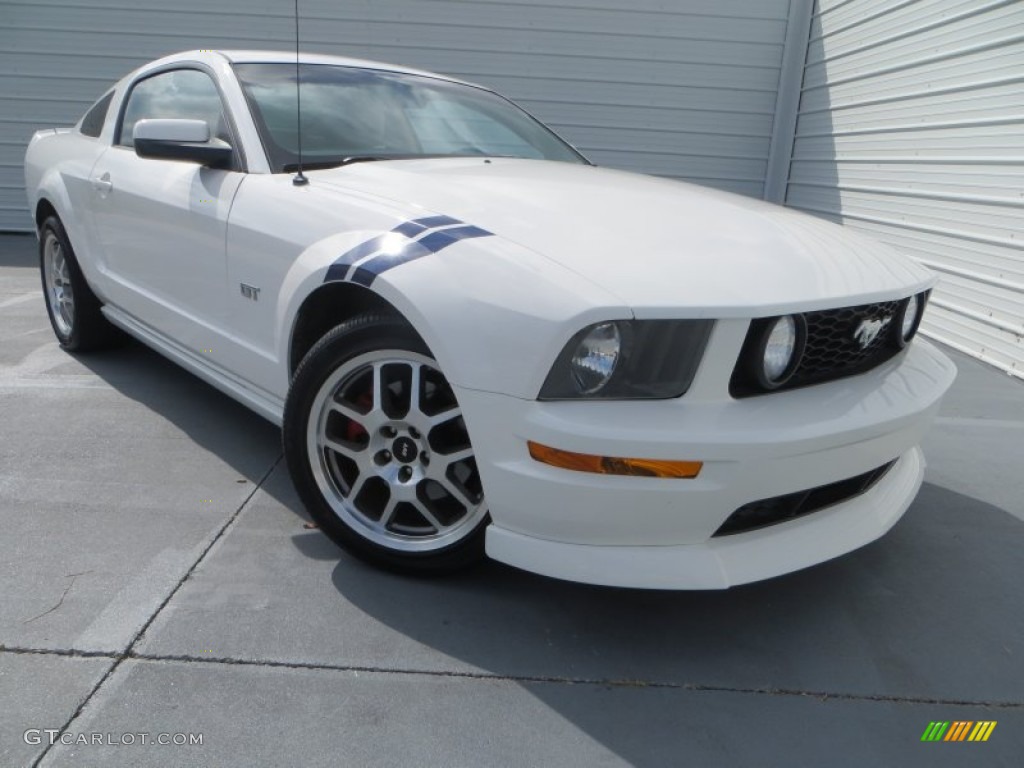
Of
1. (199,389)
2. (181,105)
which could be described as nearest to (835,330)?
(181,105)

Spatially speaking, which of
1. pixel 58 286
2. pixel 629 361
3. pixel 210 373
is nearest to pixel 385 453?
pixel 629 361

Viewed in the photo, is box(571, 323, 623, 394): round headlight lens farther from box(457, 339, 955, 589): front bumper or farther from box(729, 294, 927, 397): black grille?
box(729, 294, 927, 397): black grille

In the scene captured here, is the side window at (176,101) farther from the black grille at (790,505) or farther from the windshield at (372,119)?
the black grille at (790,505)

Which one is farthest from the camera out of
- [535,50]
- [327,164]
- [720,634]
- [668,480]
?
[535,50]

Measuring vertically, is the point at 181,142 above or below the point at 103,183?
above

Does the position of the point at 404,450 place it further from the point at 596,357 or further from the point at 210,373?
the point at 210,373

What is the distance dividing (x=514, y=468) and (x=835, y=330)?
880mm

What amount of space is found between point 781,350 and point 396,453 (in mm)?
1054

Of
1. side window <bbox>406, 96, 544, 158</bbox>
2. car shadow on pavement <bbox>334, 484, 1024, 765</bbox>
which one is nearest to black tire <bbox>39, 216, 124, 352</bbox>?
side window <bbox>406, 96, 544, 158</bbox>

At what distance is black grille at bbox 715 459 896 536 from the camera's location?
2010 millimetres

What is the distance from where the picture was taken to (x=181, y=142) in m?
2.83

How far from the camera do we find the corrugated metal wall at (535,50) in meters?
8.24

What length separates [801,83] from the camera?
827 centimetres

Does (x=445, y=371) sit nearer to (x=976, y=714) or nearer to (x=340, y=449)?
(x=340, y=449)
